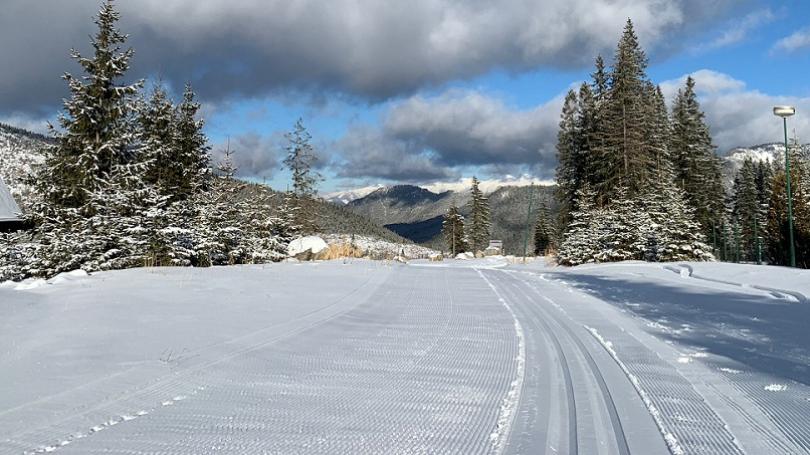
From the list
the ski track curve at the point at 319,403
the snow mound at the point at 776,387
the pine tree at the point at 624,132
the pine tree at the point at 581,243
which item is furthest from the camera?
the pine tree at the point at 624,132

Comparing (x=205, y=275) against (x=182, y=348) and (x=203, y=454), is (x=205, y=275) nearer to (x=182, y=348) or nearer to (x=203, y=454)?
(x=182, y=348)

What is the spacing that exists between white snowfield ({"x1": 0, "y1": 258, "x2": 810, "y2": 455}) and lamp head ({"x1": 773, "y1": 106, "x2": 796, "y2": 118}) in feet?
47.6

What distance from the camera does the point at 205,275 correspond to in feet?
37.8

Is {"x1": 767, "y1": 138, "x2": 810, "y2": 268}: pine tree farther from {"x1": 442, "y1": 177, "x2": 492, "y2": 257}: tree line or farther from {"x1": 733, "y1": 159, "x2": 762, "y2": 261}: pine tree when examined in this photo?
{"x1": 442, "y1": 177, "x2": 492, "y2": 257}: tree line

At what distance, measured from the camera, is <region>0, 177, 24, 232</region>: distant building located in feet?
84.8

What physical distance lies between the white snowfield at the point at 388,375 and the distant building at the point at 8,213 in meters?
21.0

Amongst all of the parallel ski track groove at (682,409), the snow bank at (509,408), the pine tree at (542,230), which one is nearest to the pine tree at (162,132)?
the snow bank at (509,408)

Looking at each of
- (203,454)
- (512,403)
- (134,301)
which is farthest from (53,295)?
(512,403)

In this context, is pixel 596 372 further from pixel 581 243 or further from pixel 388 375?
pixel 581 243

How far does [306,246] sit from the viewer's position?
2816 cm

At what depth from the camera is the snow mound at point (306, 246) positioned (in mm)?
26953

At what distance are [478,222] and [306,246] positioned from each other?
164ft

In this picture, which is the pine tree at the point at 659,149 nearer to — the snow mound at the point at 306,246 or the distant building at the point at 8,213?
the snow mound at the point at 306,246

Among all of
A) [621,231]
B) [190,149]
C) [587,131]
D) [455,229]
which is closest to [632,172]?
[621,231]
